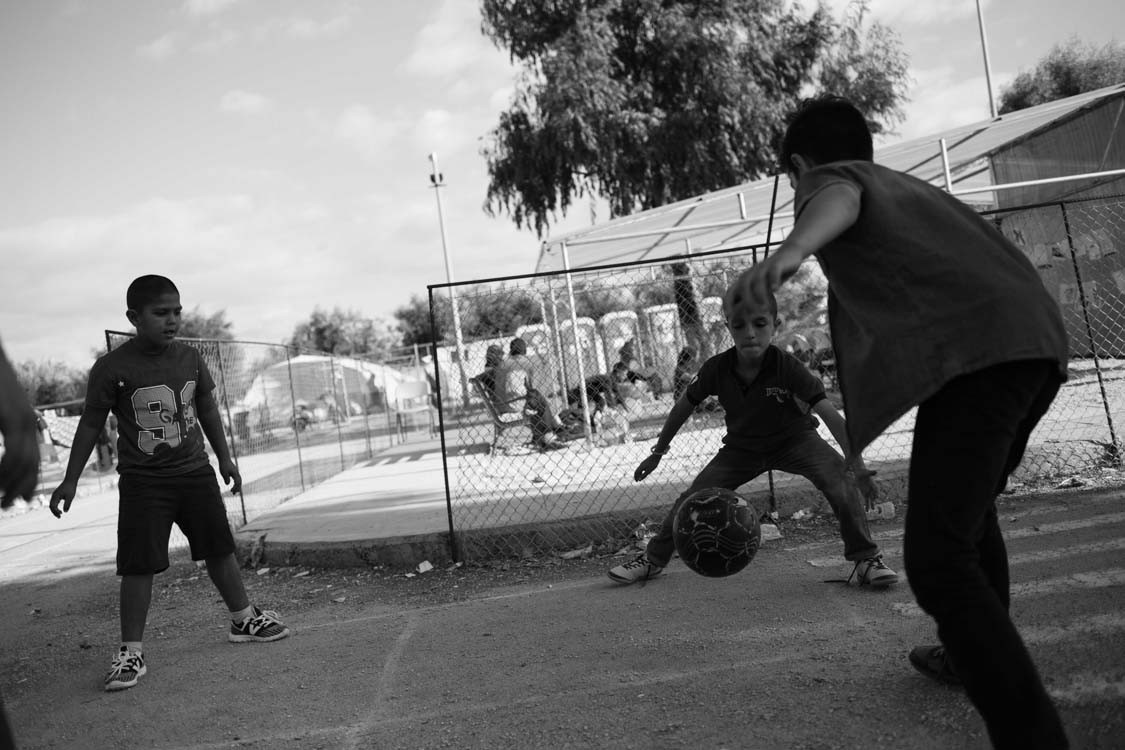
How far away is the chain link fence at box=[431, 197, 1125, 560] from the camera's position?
257 inches

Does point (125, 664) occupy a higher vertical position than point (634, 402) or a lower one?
lower

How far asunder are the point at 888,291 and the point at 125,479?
3914 mm

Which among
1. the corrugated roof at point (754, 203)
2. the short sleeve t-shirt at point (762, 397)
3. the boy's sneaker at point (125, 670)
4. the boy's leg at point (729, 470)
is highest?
the corrugated roof at point (754, 203)

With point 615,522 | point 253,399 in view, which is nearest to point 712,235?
point 253,399

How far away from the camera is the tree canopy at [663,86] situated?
1828cm

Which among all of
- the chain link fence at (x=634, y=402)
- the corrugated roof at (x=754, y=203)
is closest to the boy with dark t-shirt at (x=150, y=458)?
the chain link fence at (x=634, y=402)

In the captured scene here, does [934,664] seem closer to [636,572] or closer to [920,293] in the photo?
[920,293]

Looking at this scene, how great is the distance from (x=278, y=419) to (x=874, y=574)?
8.50 m

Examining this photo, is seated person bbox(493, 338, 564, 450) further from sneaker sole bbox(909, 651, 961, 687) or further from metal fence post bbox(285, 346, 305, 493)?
sneaker sole bbox(909, 651, 961, 687)

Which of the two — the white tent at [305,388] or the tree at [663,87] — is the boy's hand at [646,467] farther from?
the tree at [663,87]

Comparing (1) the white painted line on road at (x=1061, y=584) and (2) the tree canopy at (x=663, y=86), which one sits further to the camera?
(2) the tree canopy at (x=663, y=86)

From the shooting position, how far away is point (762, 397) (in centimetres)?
468

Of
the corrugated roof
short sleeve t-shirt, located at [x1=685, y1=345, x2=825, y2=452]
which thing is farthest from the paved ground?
the corrugated roof

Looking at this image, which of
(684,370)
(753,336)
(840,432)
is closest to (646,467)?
(753,336)
